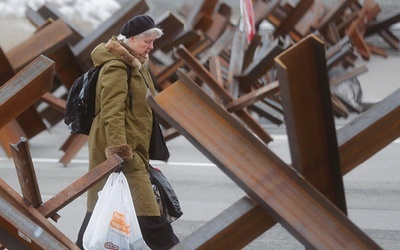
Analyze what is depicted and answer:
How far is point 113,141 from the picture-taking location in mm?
5586

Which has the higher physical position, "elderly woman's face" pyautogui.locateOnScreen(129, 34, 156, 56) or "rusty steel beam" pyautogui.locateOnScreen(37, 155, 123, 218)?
"rusty steel beam" pyautogui.locateOnScreen(37, 155, 123, 218)

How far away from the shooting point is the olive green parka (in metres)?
5.62

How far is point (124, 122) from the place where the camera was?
18.6 ft

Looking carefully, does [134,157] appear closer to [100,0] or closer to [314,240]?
[314,240]

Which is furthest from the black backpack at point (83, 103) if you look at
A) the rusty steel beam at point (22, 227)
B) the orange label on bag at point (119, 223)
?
the rusty steel beam at point (22, 227)

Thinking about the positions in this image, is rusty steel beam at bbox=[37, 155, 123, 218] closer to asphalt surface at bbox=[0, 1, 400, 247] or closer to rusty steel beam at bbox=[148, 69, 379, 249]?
rusty steel beam at bbox=[148, 69, 379, 249]

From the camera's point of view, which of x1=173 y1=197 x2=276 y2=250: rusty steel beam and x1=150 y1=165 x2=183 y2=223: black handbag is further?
x1=150 y1=165 x2=183 y2=223: black handbag

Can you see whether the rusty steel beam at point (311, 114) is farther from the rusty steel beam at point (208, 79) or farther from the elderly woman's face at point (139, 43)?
the rusty steel beam at point (208, 79)

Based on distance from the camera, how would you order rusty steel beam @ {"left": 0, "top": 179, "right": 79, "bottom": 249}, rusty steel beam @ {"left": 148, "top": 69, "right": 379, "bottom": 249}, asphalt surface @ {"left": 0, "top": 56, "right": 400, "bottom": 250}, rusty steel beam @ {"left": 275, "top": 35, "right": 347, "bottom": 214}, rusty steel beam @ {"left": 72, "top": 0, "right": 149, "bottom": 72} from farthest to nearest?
rusty steel beam @ {"left": 72, "top": 0, "right": 149, "bottom": 72} → asphalt surface @ {"left": 0, "top": 56, "right": 400, "bottom": 250} → rusty steel beam @ {"left": 0, "top": 179, "right": 79, "bottom": 249} → rusty steel beam @ {"left": 148, "top": 69, "right": 379, "bottom": 249} → rusty steel beam @ {"left": 275, "top": 35, "right": 347, "bottom": 214}

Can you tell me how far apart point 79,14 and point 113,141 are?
56.7 ft

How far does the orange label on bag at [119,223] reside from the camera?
508cm

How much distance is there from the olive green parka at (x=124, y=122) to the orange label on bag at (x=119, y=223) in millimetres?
517

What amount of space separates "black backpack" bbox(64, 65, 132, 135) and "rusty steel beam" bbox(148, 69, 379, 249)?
2.43 meters

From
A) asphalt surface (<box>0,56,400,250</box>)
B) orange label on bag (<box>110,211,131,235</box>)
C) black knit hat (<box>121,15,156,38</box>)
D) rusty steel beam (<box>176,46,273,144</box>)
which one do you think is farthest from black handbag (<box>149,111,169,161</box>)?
rusty steel beam (<box>176,46,273,144</box>)
